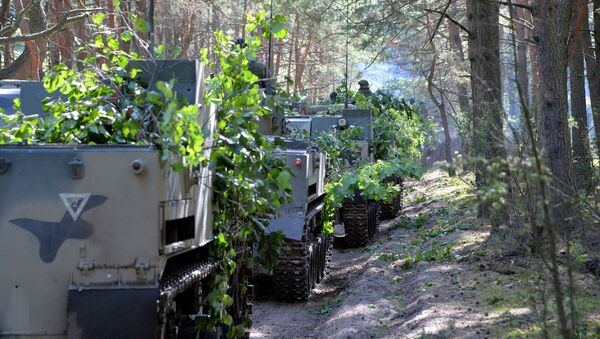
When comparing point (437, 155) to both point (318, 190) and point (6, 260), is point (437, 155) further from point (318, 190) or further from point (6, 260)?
point (6, 260)

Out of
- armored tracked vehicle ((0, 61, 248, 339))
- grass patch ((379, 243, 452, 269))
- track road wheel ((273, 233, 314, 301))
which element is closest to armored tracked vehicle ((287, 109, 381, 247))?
grass patch ((379, 243, 452, 269))

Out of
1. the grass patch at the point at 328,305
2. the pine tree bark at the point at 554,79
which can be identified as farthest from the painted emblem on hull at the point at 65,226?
the pine tree bark at the point at 554,79

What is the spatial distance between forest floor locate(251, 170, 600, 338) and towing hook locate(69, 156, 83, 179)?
105 inches

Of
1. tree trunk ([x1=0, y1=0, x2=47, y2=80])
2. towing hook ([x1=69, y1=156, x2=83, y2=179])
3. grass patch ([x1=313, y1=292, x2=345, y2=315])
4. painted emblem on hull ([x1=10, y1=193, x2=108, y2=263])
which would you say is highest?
tree trunk ([x1=0, y1=0, x2=47, y2=80])

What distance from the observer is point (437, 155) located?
56.4 metres

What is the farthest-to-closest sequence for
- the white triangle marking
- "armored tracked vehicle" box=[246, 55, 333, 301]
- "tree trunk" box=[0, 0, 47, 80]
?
1. "tree trunk" box=[0, 0, 47, 80]
2. "armored tracked vehicle" box=[246, 55, 333, 301]
3. the white triangle marking

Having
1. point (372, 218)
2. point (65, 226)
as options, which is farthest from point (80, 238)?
point (372, 218)

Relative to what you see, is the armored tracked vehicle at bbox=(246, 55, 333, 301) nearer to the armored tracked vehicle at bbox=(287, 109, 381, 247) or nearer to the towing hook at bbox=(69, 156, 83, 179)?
the armored tracked vehicle at bbox=(287, 109, 381, 247)

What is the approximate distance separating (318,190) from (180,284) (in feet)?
23.7

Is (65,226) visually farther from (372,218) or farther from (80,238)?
(372,218)

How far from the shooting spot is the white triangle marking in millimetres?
5492

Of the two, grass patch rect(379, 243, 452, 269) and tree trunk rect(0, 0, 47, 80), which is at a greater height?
tree trunk rect(0, 0, 47, 80)

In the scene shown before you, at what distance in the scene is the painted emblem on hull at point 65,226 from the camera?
5.48 metres

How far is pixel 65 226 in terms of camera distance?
5488 mm
